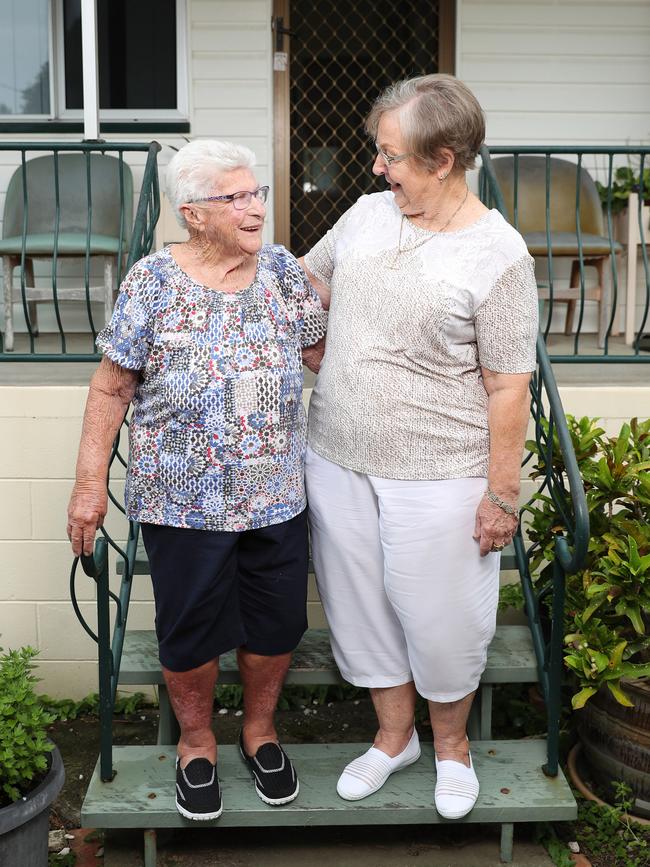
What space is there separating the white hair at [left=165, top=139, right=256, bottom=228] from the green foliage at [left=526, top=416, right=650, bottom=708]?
3.96ft

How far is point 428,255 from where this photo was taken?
7.11 ft

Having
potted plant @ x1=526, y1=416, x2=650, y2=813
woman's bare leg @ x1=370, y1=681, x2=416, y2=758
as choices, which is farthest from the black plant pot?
potted plant @ x1=526, y1=416, x2=650, y2=813

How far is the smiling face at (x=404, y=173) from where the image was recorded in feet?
7.00

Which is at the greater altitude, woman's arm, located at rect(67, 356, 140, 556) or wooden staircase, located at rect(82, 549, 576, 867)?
woman's arm, located at rect(67, 356, 140, 556)

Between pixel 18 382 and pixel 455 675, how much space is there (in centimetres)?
178

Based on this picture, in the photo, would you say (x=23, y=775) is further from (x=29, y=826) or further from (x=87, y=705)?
(x=87, y=705)

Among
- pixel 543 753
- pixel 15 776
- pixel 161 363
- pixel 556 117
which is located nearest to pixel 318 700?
pixel 543 753

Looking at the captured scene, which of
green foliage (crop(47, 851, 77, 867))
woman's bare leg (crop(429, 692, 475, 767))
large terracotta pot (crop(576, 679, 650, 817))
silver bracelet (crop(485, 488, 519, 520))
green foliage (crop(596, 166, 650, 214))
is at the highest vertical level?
green foliage (crop(596, 166, 650, 214))

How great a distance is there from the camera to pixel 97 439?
219 centimetres

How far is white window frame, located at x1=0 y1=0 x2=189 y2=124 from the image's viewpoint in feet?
17.0

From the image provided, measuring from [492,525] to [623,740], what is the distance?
0.88 metres

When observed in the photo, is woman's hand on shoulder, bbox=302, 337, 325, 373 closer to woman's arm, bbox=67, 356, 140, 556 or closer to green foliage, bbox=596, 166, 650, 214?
woman's arm, bbox=67, 356, 140, 556

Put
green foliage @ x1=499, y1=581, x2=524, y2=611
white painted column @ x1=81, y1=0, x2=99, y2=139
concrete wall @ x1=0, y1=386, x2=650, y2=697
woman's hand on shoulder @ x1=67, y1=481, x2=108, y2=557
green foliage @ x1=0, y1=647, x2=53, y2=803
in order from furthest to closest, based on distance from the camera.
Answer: white painted column @ x1=81, y1=0, x2=99, y2=139 → concrete wall @ x1=0, y1=386, x2=650, y2=697 → green foliage @ x1=499, y1=581, x2=524, y2=611 → green foliage @ x1=0, y1=647, x2=53, y2=803 → woman's hand on shoulder @ x1=67, y1=481, x2=108, y2=557

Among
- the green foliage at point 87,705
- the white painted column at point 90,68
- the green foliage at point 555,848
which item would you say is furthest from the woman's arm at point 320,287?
the white painted column at point 90,68
